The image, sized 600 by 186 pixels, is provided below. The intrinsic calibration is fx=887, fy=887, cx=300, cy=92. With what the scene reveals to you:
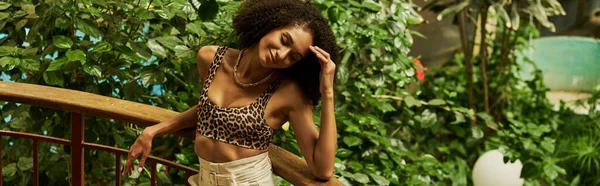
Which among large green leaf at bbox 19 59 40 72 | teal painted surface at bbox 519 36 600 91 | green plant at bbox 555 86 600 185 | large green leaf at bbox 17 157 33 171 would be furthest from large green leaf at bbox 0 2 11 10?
teal painted surface at bbox 519 36 600 91

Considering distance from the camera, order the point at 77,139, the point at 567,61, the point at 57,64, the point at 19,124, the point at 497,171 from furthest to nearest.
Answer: the point at 567,61 < the point at 497,171 < the point at 19,124 < the point at 57,64 < the point at 77,139

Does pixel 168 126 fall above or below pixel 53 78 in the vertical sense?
above

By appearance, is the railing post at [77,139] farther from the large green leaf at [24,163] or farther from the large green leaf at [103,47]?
the large green leaf at [24,163]

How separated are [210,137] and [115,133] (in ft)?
3.88

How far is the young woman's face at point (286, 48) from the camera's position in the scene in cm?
202

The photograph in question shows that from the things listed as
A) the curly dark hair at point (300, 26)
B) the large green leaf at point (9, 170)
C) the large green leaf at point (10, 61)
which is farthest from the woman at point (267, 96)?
the large green leaf at point (9, 170)

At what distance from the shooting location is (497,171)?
496 centimetres

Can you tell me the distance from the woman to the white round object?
9.95ft

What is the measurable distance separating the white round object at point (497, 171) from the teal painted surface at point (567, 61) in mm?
1107

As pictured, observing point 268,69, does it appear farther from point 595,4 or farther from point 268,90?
point 595,4

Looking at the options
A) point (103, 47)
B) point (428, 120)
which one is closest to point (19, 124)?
point (103, 47)

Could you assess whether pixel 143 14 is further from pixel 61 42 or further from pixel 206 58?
pixel 206 58

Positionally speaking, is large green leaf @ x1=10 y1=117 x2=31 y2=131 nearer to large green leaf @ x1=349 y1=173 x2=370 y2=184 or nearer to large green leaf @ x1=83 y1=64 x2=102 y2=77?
large green leaf @ x1=83 y1=64 x2=102 y2=77

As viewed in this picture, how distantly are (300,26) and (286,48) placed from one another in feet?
0.21
